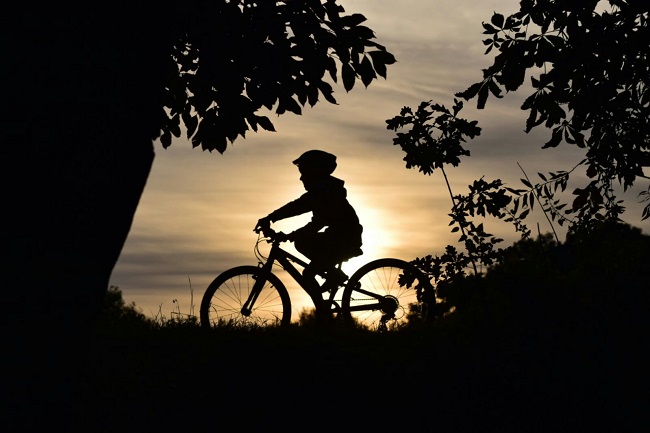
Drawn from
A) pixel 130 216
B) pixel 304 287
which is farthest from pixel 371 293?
pixel 130 216

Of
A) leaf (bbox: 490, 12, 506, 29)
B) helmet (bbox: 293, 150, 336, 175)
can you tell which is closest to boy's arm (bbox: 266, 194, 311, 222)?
helmet (bbox: 293, 150, 336, 175)

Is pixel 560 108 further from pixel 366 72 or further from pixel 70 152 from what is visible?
pixel 70 152

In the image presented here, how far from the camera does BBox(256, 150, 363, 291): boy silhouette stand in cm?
966

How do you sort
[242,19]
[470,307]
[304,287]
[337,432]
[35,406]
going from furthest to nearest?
[304,287] → [242,19] → [470,307] → [337,432] → [35,406]

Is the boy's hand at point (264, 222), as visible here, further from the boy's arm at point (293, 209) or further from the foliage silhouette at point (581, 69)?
the foliage silhouette at point (581, 69)

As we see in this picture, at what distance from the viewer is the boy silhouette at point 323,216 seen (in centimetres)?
966

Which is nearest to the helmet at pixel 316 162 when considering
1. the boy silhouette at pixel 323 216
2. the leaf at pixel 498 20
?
the boy silhouette at pixel 323 216

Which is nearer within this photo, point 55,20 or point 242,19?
point 55,20

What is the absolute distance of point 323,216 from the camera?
9688mm

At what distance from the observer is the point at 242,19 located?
8.26 meters

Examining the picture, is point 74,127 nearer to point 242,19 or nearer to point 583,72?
point 242,19

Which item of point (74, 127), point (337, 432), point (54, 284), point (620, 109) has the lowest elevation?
point (337, 432)

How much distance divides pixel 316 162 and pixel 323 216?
67 centimetres

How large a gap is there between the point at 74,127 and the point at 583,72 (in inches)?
251
